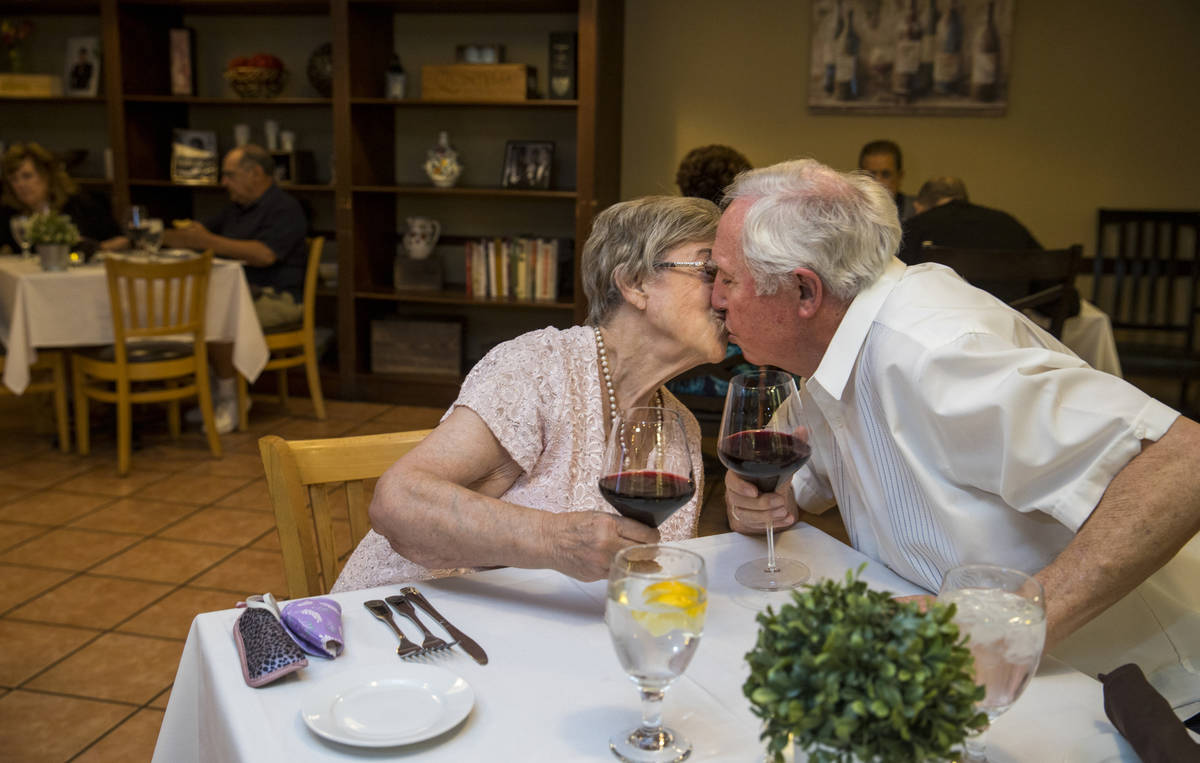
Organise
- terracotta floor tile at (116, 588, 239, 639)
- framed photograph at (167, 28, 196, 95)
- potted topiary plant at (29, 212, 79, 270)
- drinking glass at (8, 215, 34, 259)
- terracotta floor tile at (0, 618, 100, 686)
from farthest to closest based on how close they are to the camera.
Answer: framed photograph at (167, 28, 196, 95)
drinking glass at (8, 215, 34, 259)
potted topiary plant at (29, 212, 79, 270)
terracotta floor tile at (116, 588, 239, 639)
terracotta floor tile at (0, 618, 100, 686)

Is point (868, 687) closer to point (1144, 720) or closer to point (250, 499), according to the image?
point (1144, 720)

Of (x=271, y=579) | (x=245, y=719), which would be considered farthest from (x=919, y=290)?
(x=271, y=579)

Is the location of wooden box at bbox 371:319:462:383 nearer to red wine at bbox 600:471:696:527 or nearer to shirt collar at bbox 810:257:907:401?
shirt collar at bbox 810:257:907:401

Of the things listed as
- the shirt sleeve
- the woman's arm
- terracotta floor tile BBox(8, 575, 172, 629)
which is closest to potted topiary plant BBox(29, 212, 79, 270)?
terracotta floor tile BBox(8, 575, 172, 629)

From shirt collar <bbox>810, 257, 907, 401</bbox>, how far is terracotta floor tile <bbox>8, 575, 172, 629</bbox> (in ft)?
7.48

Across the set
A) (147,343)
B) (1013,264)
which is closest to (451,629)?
(1013,264)

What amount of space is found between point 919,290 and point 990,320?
99 millimetres

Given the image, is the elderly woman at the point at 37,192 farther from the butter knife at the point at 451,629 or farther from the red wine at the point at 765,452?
the red wine at the point at 765,452

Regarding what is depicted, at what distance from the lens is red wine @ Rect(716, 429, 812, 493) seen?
1.23 metres

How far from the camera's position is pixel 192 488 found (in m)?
4.00

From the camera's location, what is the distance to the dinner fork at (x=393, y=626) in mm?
1075

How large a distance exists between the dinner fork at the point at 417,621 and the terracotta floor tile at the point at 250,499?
8.82 ft

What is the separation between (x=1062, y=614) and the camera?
112 centimetres

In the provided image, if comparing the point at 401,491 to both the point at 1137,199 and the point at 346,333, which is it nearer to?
the point at 346,333
